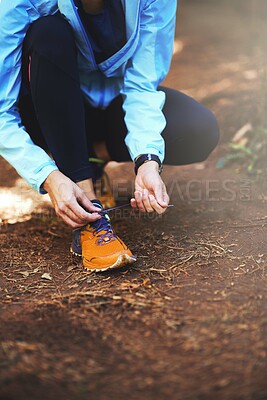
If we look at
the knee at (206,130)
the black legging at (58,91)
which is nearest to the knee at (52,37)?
the black legging at (58,91)

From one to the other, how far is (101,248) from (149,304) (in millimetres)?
290

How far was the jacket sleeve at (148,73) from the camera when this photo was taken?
6.05ft

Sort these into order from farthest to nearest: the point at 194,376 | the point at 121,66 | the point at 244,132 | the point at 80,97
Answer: the point at 244,132, the point at 121,66, the point at 80,97, the point at 194,376

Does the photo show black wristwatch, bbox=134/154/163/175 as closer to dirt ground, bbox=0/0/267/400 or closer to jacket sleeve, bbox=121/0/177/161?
jacket sleeve, bbox=121/0/177/161

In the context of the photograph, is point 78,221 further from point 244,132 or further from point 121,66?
point 244,132

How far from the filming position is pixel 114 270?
1693mm

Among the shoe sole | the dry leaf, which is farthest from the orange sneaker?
the dry leaf

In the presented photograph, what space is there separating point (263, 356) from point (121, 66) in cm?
119

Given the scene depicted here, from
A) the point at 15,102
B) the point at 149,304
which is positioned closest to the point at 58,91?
the point at 15,102

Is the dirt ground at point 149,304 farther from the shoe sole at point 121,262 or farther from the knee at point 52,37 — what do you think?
the knee at point 52,37

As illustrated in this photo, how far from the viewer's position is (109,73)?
1.94 m

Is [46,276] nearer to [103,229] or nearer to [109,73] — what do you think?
[103,229]

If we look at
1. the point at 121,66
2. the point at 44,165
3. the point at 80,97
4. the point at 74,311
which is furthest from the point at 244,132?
the point at 74,311

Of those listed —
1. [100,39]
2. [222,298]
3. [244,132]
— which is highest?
[100,39]
